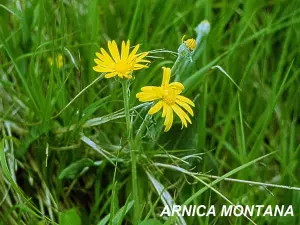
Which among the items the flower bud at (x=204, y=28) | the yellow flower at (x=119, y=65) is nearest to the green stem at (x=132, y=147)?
the yellow flower at (x=119, y=65)

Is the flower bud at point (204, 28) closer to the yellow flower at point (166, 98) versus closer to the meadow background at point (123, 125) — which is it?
the meadow background at point (123, 125)

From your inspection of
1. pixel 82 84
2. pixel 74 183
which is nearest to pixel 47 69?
pixel 82 84

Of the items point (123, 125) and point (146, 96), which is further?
point (123, 125)

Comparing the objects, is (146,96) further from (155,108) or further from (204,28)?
(204,28)

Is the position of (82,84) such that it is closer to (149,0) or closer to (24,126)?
(24,126)

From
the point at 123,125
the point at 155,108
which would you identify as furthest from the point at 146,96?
the point at 123,125

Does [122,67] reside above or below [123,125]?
above

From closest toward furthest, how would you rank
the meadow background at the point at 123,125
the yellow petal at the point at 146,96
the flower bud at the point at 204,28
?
the yellow petal at the point at 146,96
the meadow background at the point at 123,125
the flower bud at the point at 204,28
